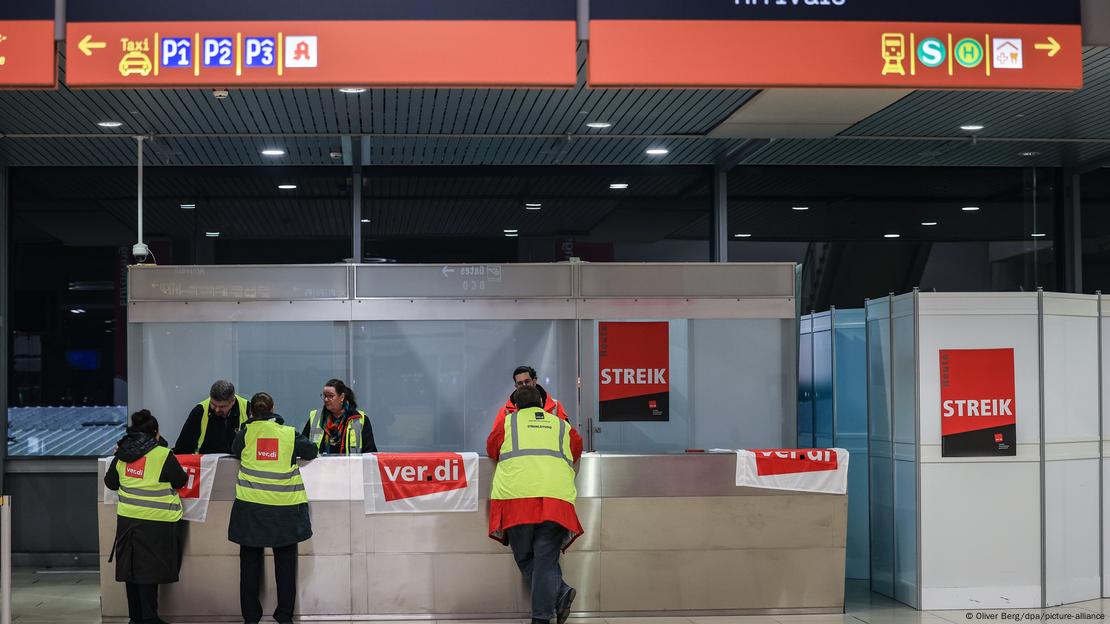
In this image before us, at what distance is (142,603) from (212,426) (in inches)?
59.1

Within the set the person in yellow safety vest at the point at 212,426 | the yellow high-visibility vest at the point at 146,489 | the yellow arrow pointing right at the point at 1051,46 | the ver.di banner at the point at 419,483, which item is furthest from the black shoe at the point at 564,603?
the yellow arrow pointing right at the point at 1051,46

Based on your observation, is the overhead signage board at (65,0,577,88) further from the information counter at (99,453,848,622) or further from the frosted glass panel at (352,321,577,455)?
the frosted glass panel at (352,321,577,455)

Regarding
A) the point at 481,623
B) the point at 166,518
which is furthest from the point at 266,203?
the point at 481,623

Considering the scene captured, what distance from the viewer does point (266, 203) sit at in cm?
1045

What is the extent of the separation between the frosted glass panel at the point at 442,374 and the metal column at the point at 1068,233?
507 centimetres

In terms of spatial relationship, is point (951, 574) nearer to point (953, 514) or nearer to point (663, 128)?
point (953, 514)

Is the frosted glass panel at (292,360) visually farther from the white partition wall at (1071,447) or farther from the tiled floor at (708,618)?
the white partition wall at (1071,447)

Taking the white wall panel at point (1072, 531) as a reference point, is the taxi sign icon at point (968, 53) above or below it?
above

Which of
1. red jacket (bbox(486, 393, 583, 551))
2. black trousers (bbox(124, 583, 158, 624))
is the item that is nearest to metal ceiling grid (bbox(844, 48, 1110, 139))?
red jacket (bbox(486, 393, 583, 551))

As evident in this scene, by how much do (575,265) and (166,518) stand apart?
370 centimetres

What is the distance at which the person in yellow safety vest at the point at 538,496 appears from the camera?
286 inches

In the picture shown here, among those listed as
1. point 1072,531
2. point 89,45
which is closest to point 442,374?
point 89,45

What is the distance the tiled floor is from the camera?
795 centimetres

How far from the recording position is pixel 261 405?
7441 millimetres
